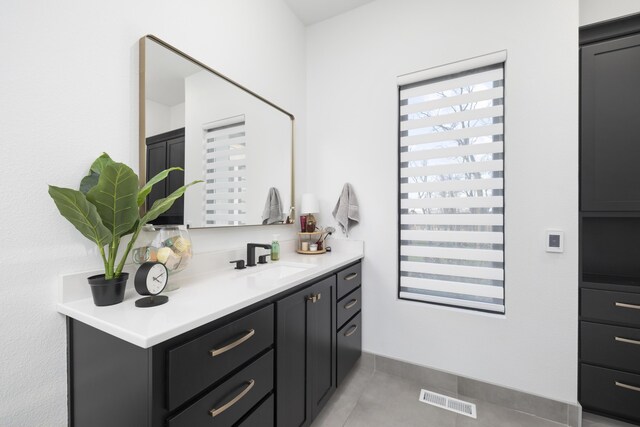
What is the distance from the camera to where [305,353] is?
4.51 feet

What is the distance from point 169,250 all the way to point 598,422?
2592mm


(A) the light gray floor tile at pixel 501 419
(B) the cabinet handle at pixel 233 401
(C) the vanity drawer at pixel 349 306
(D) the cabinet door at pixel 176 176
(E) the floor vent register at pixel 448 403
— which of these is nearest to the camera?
(B) the cabinet handle at pixel 233 401

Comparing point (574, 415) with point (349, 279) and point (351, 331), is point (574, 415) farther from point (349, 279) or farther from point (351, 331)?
point (349, 279)

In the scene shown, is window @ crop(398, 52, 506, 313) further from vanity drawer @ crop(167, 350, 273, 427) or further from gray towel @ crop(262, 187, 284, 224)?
vanity drawer @ crop(167, 350, 273, 427)

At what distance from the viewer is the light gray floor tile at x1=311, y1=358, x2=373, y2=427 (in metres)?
1.58

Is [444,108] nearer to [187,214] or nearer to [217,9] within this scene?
[217,9]

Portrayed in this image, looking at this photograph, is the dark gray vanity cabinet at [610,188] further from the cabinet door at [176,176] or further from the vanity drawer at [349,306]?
the cabinet door at [176,176]

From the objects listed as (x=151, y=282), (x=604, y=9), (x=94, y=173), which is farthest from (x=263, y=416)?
(x=604, y=9)

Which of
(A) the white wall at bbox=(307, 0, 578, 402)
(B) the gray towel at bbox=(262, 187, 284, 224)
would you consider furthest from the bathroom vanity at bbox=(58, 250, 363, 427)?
(A) the white wall at bbox=(307, 0, 578, 402)

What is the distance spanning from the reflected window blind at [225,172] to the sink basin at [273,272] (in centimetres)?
35

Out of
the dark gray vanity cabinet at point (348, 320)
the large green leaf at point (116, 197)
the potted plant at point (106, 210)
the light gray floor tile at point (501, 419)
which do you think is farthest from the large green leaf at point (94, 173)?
the light gray floor tile at point (501, 419)

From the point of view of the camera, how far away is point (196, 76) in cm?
145

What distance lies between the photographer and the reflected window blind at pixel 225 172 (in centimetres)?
153

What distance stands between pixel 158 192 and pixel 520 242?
7.09 feet
